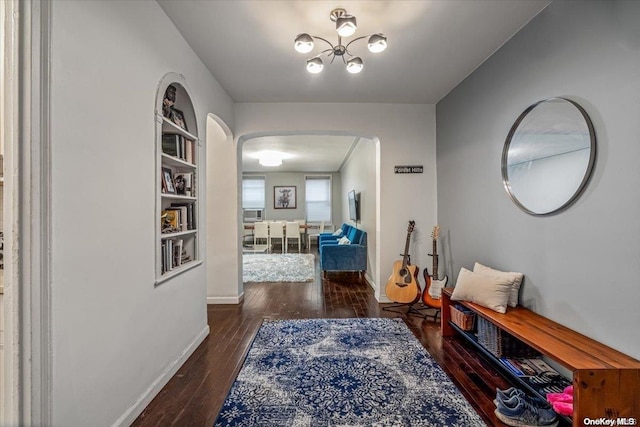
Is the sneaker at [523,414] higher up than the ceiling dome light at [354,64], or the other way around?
the ceiling dome light at [354,64]

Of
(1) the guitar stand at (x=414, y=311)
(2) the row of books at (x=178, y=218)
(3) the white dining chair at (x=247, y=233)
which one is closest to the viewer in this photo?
(2) the row of books at (x=178, y=218)

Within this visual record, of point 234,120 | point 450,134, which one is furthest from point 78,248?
point 450,134

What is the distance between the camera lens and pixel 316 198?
988cm

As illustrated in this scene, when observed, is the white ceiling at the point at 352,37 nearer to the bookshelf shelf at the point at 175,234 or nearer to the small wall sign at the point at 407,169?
the small wall sign at the point at 407,169

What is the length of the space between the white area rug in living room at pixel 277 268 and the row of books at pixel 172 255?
2653 millimetres

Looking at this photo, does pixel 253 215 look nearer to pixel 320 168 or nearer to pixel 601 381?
pixel 320 168

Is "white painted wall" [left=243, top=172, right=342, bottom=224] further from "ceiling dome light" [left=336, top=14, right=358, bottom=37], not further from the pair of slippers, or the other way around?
the pair of slippers

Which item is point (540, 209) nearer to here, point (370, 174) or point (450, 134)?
point (450, 134)

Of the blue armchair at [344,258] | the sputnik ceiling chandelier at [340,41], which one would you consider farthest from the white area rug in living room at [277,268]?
the sputnik ceiling chandelier at [340,41]

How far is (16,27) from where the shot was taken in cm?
106

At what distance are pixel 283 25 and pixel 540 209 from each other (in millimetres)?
2280

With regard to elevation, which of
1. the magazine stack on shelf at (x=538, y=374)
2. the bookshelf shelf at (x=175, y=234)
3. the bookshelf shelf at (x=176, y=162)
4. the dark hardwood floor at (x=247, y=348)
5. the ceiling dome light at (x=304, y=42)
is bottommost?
the dark hardwood floor at (x=247, y=348)

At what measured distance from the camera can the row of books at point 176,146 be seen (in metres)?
2.31

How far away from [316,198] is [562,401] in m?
8.57
